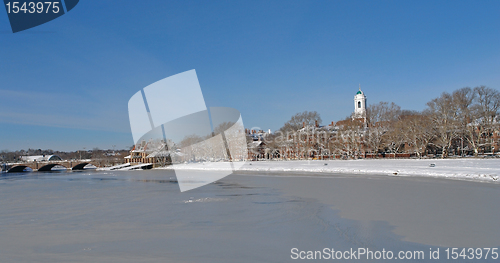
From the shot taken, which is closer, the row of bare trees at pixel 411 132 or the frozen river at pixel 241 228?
the frozen river at pixel 241 228

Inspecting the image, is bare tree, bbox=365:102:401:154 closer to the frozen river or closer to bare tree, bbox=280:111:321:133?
bare tree, bbox=280:111:321:133

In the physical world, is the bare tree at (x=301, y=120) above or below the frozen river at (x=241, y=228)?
above

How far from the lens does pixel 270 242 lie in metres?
7.36

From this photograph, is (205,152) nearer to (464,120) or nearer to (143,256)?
(464,120)

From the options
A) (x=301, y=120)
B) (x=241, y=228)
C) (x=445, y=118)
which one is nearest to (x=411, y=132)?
(x=445, y=118)

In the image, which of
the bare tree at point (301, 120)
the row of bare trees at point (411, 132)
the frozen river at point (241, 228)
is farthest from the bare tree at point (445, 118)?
the frozen river at point (241, 228)

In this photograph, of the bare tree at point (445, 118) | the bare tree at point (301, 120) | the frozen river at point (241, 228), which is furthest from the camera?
→ the bare tree at point (301, 120)

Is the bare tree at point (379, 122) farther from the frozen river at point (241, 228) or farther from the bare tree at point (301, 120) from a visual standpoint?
the frozen river at point (241, 228)

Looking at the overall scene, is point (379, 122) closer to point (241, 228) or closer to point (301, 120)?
point (301, 120)

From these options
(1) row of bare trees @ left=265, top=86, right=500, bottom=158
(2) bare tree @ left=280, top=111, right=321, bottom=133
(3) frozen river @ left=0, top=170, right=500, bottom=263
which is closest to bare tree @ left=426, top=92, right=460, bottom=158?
(1) row of bare trees @ left=265, top=86, right=500, bottom=158

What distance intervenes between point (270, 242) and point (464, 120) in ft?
183

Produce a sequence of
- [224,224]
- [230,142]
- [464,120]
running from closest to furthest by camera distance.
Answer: [224,224] → [464,120] → [230,142]

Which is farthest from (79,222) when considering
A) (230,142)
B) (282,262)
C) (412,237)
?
(230,142)

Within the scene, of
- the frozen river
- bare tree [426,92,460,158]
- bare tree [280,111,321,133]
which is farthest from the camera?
bare tree [280,111,321,133]
